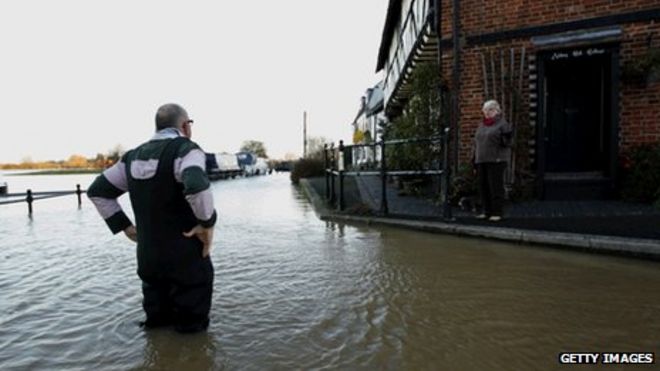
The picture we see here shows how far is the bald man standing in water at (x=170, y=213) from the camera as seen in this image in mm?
2635

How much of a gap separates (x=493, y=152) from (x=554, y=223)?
3.95 feet

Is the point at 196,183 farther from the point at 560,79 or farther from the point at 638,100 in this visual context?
the point at 560,79

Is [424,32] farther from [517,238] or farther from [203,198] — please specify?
[203,198]

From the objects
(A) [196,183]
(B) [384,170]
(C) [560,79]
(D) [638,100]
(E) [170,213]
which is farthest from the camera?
(C) [560,79]

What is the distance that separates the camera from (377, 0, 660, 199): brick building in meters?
7.79

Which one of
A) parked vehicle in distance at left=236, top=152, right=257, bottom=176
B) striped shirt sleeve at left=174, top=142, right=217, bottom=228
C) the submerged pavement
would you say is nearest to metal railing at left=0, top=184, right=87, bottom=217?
the submerged pavement

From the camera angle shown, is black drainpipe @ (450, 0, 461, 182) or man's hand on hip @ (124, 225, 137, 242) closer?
man's hand on hip @ (124, 225, 137, 242)

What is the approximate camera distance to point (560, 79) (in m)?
8.81

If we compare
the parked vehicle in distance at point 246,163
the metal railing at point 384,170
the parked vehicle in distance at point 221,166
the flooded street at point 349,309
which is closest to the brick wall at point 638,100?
the metal railing at point 384,170

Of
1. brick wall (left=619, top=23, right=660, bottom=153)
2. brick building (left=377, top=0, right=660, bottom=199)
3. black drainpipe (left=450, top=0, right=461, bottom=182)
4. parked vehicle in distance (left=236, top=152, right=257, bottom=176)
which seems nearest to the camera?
brick wall (left=619, top=23, right=660, bottom=153)

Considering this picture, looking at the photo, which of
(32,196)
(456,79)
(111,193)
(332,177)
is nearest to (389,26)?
(456,79)

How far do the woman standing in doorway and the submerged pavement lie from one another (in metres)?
0.29

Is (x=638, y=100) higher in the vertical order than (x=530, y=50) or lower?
lower

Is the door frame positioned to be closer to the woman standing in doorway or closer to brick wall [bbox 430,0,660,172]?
brick wall [bbox 430,0,660,172]
